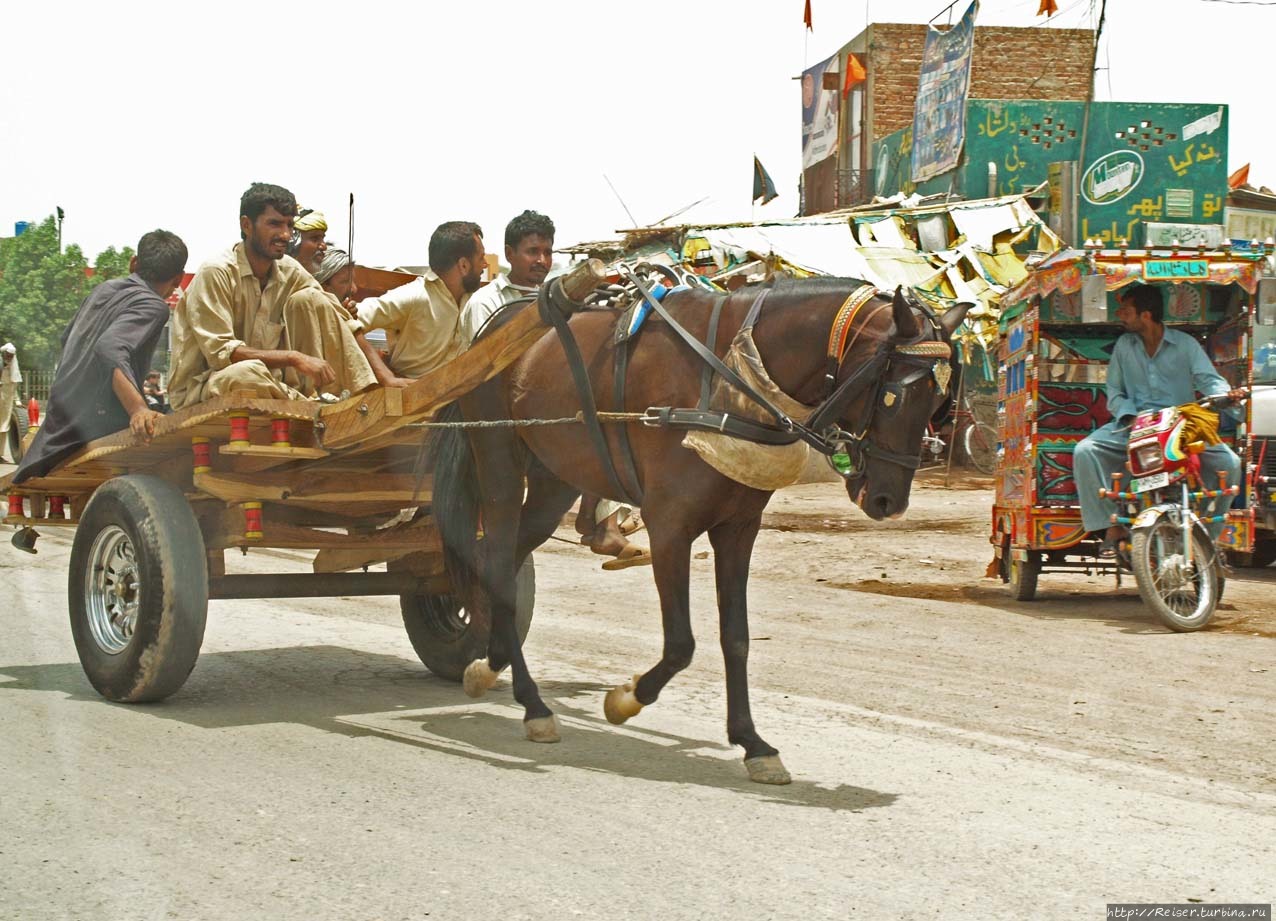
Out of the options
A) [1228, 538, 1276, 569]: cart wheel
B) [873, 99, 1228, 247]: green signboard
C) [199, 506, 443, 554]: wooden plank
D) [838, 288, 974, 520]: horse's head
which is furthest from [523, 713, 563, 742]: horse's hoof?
[873, 99, 1228, 247]: green signboard

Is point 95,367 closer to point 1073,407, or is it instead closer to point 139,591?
point 139,591

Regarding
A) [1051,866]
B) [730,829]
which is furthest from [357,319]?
[1051,866]

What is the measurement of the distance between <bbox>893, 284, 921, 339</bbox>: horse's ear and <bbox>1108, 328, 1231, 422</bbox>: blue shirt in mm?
5264

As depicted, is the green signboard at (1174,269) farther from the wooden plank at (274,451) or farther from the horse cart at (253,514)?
the wooden plank at (274,451)

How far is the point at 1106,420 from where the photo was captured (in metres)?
10.9

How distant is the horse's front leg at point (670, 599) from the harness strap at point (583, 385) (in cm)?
34

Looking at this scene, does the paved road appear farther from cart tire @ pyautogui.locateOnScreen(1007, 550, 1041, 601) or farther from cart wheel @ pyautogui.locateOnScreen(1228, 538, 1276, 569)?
cart wheel @ pyautogui.locateOnScreen(1228, 538, 1276, 569)

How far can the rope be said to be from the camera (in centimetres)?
542

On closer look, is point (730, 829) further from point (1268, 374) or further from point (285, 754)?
point (1268, 374)

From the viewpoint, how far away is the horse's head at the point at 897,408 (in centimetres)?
484

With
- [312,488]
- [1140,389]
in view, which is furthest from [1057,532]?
[312,488]

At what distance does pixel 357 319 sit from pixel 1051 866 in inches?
167

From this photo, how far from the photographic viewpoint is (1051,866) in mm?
3988

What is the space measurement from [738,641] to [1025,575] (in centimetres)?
575
